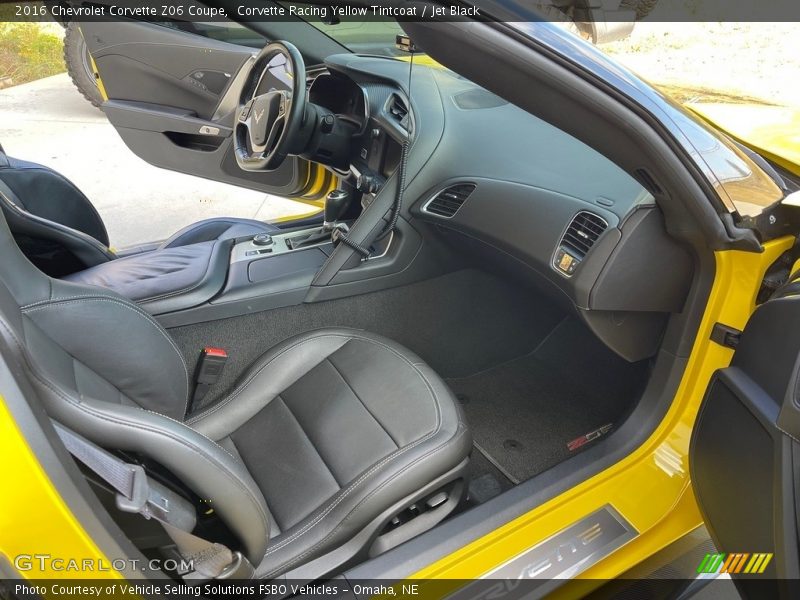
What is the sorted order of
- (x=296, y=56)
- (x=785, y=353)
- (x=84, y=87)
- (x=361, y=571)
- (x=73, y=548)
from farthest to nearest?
(x=84, y=87)
(x=296, y=56)
(x=361, y=571)
(x=785, y=353)
(x=73, y=548)

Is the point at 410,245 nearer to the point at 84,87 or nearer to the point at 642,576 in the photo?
the point at 642,576

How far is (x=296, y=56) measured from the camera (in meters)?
1.58

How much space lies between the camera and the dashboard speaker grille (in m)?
1.23

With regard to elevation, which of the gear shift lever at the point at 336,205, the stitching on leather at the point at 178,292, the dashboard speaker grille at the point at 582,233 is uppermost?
the dashboard speaker grille at the point at 582,233

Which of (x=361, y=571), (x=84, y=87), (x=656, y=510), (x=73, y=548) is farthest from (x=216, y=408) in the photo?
(x=84, y=87)

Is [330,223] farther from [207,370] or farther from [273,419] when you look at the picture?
[273,419]

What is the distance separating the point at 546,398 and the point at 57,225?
146 cm

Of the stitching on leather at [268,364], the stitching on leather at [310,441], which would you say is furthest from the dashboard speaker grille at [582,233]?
the stitching on leather at [310,441]

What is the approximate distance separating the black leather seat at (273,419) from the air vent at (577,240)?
0.38 meters

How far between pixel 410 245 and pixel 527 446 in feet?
2.19

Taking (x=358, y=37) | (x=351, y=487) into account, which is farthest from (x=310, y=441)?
(x=358, y=37)

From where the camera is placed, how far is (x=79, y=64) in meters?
4.06

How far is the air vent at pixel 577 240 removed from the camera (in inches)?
48.5

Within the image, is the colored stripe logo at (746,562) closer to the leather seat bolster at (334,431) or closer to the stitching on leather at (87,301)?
the leather seat bolster at (334,431)
